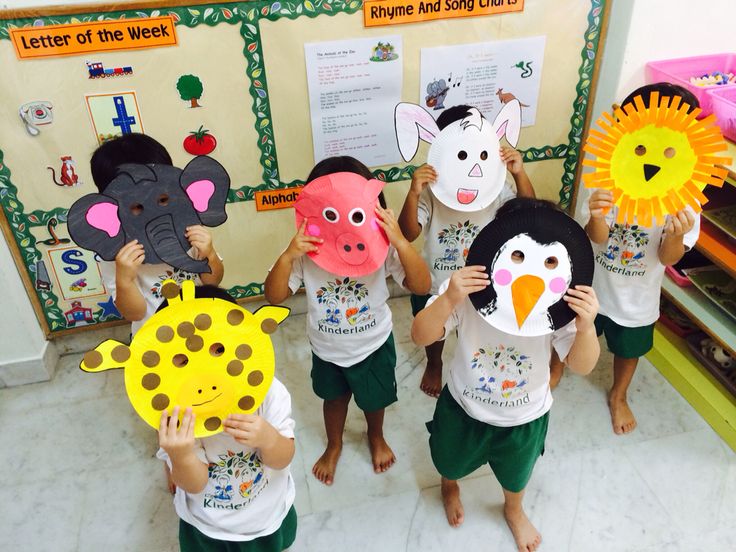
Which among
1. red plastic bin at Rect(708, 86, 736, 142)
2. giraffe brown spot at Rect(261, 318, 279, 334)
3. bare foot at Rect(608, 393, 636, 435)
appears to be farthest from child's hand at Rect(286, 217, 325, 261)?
red plastic bin at Rect(708, 86, 736, 142)

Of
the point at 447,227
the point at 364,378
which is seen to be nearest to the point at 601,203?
the point at 447,227

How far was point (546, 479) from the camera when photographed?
1.80 m

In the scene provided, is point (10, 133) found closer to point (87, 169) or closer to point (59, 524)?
point (87, 169)

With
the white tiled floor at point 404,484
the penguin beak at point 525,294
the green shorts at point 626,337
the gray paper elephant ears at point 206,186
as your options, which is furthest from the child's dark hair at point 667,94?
the gray paper elephant ears at point 206,186

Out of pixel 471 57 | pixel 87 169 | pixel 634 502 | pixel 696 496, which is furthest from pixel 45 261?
pixel 696 496

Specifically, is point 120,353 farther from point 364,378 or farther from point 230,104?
point 230,104

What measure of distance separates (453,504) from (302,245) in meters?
0.82

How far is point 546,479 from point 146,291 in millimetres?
1204

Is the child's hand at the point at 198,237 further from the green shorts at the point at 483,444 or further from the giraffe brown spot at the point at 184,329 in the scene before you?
the green shorts at the point at 483,444

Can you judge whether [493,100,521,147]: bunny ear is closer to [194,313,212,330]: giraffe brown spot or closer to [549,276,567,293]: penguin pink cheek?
[549,276,567,293]: penguin pink cheek

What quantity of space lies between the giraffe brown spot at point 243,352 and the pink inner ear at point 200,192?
0.33 metres

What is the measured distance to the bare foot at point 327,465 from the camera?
180 cm

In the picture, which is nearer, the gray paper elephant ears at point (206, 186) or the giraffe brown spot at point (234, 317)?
the giraffe brown spot at point (234, 317)

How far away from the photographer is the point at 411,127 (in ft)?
5.38
